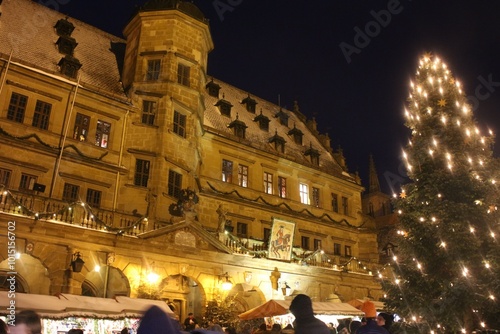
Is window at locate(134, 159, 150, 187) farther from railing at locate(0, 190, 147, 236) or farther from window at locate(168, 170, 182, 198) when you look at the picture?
railing at locate(0, 190, 147, 236)

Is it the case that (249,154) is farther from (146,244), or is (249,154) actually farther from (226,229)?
(146,244)

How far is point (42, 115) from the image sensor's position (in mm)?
21000

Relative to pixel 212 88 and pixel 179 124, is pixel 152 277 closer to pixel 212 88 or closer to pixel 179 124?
pixel 179 124

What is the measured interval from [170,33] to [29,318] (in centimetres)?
2341

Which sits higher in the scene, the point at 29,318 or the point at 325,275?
the point at 325,275

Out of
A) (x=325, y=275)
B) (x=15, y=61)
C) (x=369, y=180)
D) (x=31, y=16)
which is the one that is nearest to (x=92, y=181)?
(x=15, y=61)

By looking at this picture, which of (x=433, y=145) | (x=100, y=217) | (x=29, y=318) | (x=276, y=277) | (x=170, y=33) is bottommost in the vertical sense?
(x=29, y=318)

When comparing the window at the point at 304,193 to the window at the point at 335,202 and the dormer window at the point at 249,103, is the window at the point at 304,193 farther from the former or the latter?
the dormer window at the point at 249,103

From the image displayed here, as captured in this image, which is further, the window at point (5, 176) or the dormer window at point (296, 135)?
the dormer window at point (296, 135)

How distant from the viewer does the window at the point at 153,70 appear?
2503cm

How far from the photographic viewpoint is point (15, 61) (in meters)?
20.5

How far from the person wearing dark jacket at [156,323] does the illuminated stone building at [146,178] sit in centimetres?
1536

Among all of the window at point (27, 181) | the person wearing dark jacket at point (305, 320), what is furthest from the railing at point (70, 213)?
the person wearing dark jacket at point (305, 320)

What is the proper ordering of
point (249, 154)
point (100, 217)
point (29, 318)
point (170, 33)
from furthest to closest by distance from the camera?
point (249, 154) → point (170, 33) → point (100, 217) → point (29, 318)
